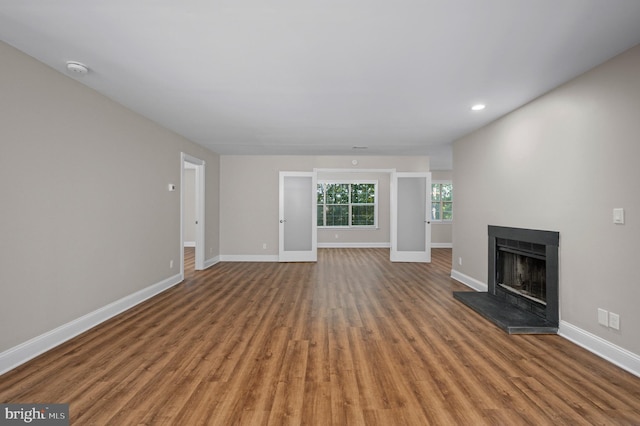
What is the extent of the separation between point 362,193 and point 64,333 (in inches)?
313

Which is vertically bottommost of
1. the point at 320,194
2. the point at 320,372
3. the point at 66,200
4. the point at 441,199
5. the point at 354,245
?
the point at 320,372

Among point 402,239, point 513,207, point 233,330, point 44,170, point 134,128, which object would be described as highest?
point 134,128

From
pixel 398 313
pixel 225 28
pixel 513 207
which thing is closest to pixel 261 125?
pixel 225 28

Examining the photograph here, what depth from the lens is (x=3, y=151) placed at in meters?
2.23

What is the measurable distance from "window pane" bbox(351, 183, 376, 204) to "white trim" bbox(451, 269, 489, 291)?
14.9 ft

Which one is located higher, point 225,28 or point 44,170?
point 225,28

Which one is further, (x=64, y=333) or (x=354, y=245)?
(x=354, y=245)

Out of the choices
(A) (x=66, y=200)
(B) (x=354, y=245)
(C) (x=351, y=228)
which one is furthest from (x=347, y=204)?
(A) (x=66, y=200)

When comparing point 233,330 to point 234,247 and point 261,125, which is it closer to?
point 261,125

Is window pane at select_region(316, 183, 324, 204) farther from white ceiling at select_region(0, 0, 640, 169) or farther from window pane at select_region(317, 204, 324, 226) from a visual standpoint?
white ceiling at select_region(0, 0, 640, 169)

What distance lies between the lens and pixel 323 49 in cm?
229

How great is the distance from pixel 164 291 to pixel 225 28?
377 cm

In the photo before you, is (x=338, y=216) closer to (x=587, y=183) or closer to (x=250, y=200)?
(x=250, y=200)

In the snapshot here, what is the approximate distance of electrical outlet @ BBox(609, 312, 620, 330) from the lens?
2378mm
